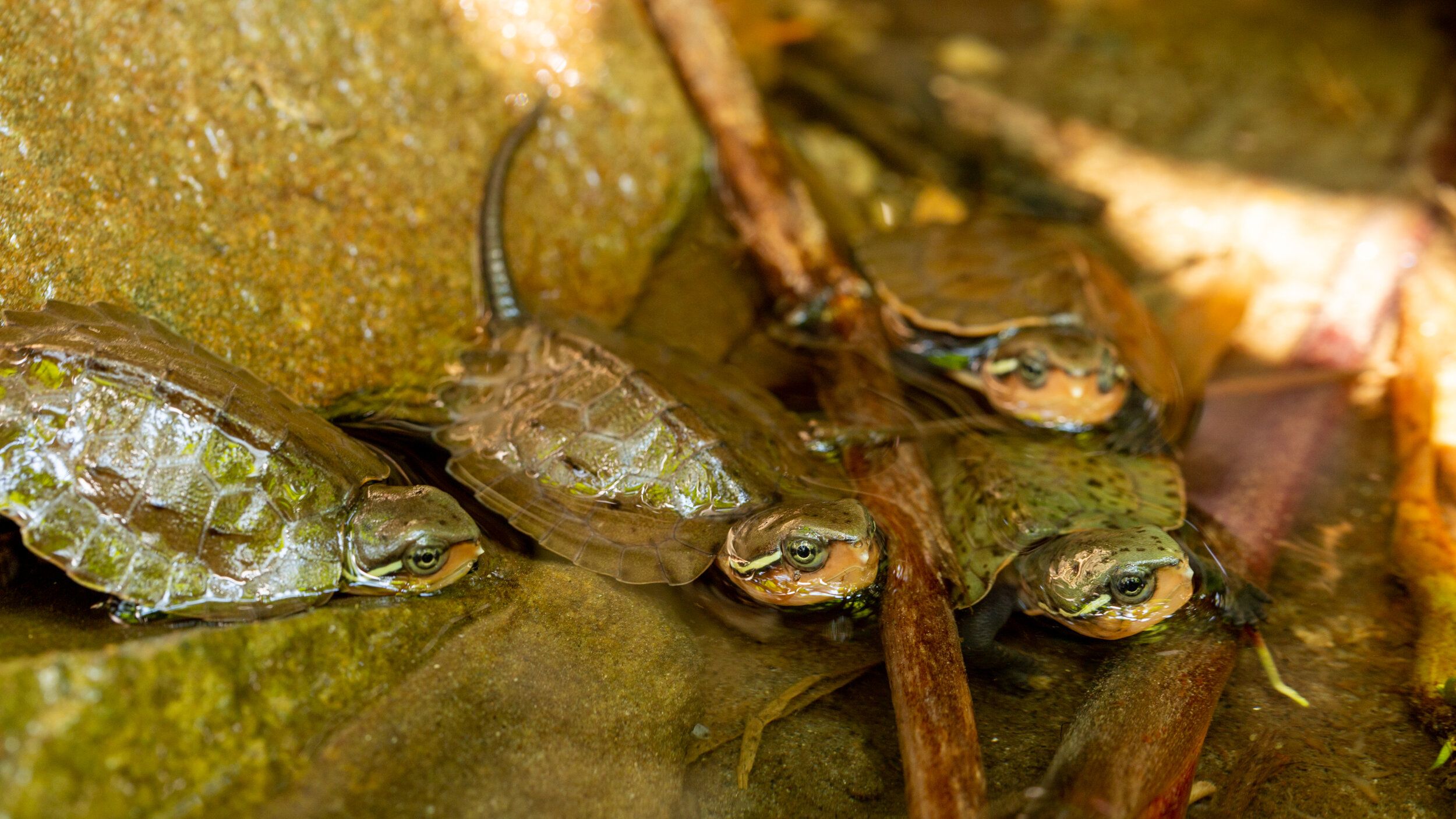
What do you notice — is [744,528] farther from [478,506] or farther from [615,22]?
[615,22]

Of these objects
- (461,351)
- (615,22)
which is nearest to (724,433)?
(461,351)

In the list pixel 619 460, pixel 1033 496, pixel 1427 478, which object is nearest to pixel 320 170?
pixel 619 460

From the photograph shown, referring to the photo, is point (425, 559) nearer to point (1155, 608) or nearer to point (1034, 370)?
point (1155, 608)

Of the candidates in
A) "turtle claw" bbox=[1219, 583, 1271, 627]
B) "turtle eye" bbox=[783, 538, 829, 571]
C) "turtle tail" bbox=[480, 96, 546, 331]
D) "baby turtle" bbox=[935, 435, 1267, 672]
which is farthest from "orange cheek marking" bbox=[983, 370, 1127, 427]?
"turtle tail" bbox=[480, 96, 546, 331]

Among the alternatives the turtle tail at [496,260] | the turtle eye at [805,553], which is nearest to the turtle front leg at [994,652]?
the turtle eye at [805,553]

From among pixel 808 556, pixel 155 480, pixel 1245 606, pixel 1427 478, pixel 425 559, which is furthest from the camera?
pixel 1427 478

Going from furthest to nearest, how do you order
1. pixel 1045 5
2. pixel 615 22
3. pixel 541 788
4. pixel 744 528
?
pixel 1045 5 < pixel 615 22 < pixel 744 528 < pixel 541 788

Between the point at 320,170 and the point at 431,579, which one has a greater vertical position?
the point at 320,170
